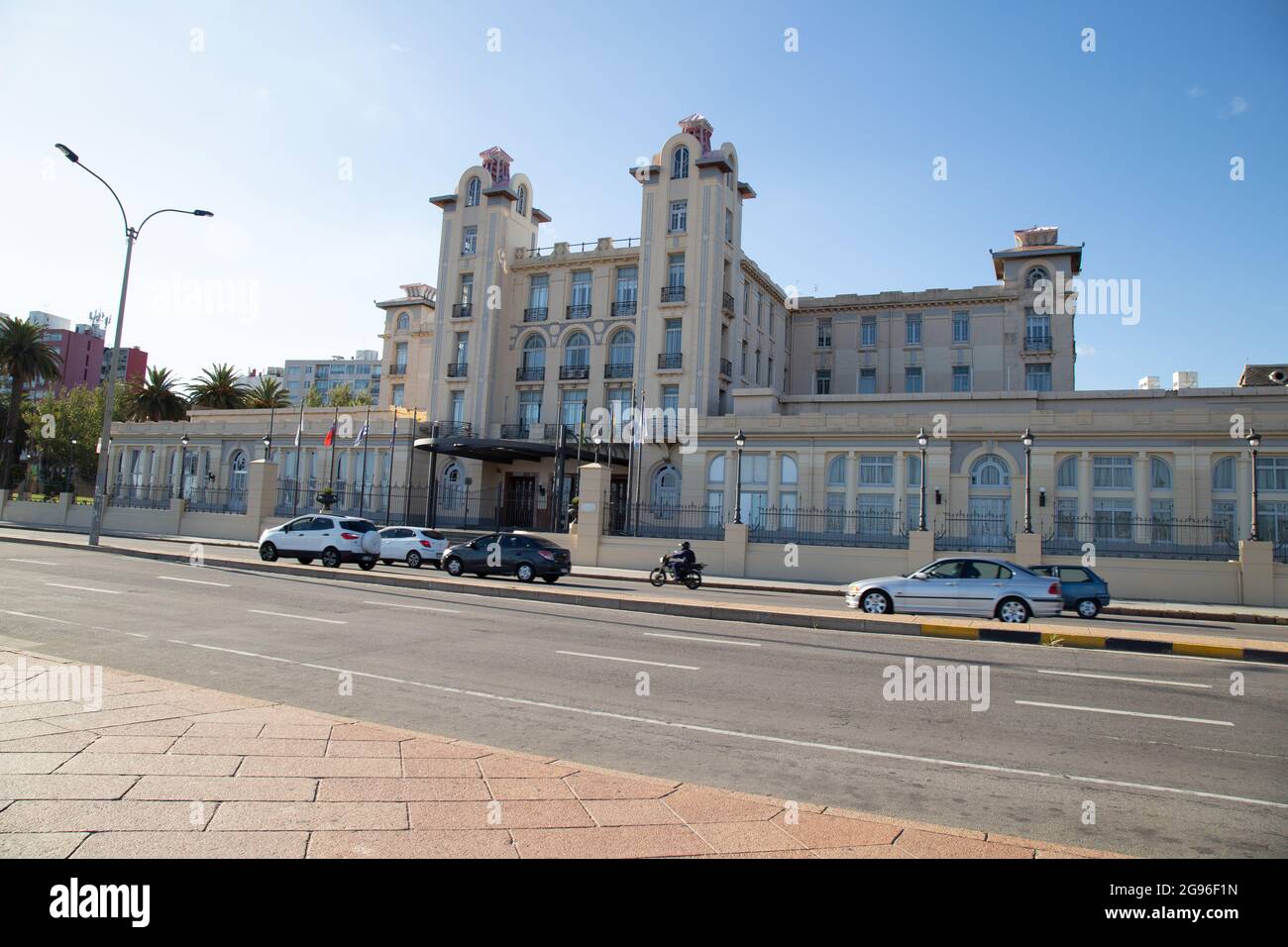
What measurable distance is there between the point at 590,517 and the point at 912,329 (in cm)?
3036

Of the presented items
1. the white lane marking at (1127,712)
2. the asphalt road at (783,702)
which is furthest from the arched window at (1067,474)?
the white lane marking at (1127,712)

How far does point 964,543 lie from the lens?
1197 inches

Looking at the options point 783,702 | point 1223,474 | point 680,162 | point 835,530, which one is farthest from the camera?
point 680,162

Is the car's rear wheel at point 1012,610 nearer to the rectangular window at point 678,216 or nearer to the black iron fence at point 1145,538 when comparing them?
the black iron fence at point 1145,538

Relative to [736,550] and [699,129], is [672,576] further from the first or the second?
[699,129]

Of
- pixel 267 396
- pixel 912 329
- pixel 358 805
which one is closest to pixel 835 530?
pixel 912 329

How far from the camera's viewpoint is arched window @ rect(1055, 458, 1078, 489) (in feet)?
114

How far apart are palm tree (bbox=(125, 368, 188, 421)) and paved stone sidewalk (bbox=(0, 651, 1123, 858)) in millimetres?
72655

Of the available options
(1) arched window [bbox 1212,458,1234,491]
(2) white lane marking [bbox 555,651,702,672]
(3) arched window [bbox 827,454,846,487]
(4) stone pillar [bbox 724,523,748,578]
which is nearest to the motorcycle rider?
(4) stone pillar [bbox 724,523,748,578]

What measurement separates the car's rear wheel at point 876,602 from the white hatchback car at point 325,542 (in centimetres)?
1579

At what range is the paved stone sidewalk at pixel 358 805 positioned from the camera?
4223 millimetres

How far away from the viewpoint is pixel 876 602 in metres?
17.7
